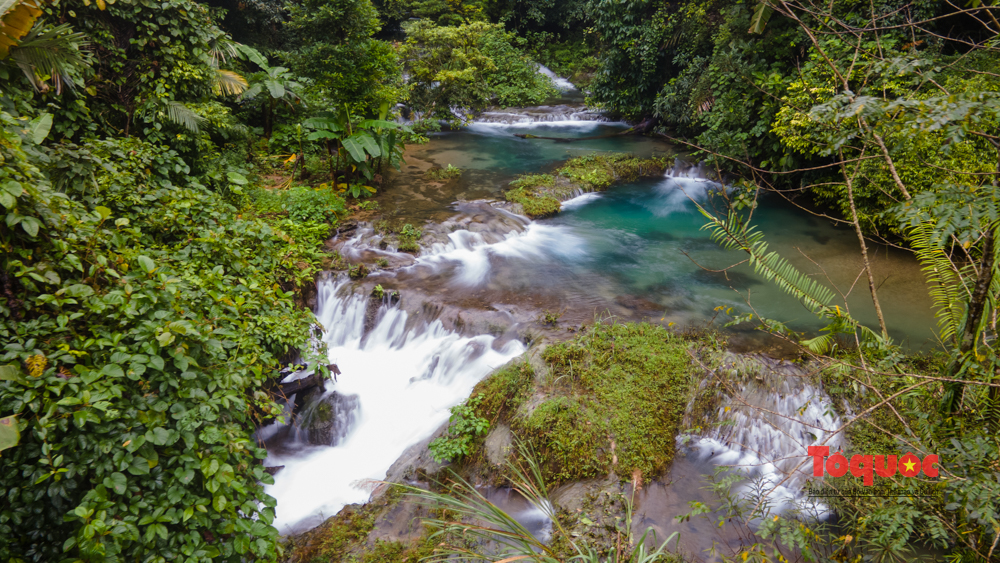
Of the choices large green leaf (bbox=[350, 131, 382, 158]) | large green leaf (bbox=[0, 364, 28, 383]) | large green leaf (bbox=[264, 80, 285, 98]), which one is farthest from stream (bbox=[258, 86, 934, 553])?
large green leaf (bbox=[0, 364, 28, 383])

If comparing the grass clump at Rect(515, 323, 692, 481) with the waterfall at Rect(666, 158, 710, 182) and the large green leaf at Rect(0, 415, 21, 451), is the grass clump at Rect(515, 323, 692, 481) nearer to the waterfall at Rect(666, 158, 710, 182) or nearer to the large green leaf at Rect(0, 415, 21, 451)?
the large green leaf at Rect(0, 415, 21, 451)

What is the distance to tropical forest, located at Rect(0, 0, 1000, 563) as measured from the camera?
2816 millimetres

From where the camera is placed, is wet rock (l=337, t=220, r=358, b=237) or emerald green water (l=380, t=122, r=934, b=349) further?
wet rock (l=337, t=220, r=358, b=237)

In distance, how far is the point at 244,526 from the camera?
3.32m

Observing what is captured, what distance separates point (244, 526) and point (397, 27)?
2521 cm

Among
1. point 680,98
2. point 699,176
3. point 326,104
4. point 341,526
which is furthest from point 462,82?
point 341,526

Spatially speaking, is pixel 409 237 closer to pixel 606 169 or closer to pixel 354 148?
pixel 354 148

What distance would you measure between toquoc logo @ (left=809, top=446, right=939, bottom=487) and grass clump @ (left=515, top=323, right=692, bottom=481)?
1.44m

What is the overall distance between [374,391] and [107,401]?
3811 mm

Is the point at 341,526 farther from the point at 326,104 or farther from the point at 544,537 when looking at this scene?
the point at 326,104

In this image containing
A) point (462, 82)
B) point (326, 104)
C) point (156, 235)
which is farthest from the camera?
point (462, 82)

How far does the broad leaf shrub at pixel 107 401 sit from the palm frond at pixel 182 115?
11.3 ft

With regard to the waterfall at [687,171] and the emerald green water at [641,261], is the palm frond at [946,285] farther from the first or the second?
the waterfall at [687,171]

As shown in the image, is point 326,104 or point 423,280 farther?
point 326,104
